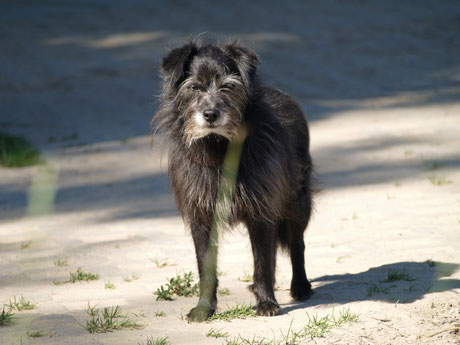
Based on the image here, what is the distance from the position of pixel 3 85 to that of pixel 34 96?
3.25ft

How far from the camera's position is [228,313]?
4250 millimetres

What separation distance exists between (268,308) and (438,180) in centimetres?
365

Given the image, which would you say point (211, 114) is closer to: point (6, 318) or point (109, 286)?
point (109, 286)

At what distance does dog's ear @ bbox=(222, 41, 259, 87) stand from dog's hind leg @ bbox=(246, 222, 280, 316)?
993 mm

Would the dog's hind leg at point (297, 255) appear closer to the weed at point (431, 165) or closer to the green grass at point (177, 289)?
the green grass at point (177, 289)

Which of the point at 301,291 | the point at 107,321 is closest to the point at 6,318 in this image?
the point at 107,321

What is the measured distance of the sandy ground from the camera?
171 inches

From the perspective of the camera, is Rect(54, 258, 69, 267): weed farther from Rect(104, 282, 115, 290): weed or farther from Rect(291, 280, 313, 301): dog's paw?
Rect(291, 280, 313, 301): dog's paw

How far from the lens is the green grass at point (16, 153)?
8906 millimetres

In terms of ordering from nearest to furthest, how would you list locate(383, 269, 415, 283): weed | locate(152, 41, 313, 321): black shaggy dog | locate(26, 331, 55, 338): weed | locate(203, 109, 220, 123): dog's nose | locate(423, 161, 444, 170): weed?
locate(26, 331, 55, 338): weed, locate(203, 109, 220, 123): dog's nose, locate(152, 41, 313, 321): black shaggy dog, locate(383, 269, 415, 283): weed, locate(423, 161, 444, 170): weed

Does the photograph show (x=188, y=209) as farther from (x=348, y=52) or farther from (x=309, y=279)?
(x=348, y=52)

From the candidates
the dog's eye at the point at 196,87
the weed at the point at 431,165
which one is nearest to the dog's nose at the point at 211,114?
the dog's eye at the point at 196,87

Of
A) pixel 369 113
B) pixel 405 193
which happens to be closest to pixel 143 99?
pixel 369 113

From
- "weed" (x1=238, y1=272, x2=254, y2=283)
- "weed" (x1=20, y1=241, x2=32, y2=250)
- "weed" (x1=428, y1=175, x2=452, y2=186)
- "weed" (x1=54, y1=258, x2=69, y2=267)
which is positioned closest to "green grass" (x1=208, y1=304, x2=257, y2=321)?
"weed" (x1=238, y1=272, x2=254, y2=283)
